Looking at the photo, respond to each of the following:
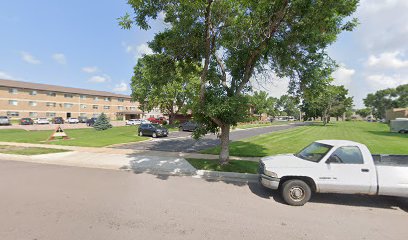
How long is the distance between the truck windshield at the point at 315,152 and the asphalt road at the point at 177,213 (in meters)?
1.16

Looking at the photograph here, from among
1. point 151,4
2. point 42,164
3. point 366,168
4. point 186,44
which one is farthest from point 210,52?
point 42,164

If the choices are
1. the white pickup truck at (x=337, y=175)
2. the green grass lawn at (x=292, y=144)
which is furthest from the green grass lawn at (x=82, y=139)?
the white pickup truck at (x=337, y=175)

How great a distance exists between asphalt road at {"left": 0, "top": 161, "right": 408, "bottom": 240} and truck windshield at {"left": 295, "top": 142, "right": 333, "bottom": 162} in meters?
1.16

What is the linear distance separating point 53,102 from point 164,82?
202ft

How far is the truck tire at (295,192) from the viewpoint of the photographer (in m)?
5.49

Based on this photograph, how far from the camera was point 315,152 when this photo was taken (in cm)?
623

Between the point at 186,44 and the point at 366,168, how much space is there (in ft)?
23.7

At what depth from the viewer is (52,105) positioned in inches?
2249

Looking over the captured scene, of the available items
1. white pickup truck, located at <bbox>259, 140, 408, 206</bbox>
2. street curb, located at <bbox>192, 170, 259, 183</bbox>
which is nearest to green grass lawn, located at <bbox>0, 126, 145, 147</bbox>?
street curb, located at <bbox>192, 170, 259, 183</bbox>

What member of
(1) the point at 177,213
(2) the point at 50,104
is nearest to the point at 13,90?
(2) the point at 50,104

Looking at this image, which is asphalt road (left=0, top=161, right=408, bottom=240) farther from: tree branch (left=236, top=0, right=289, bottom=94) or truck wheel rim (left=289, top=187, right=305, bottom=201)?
tree branch (left=236, top=0, right=289, bottom=94)

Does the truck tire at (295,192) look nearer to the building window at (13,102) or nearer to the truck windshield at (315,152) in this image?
the truck windshield at (315,152)

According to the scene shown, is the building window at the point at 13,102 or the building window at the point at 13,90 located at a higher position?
the building window at the point at 13,90

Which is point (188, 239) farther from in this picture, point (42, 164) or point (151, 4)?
point (42, 164)
